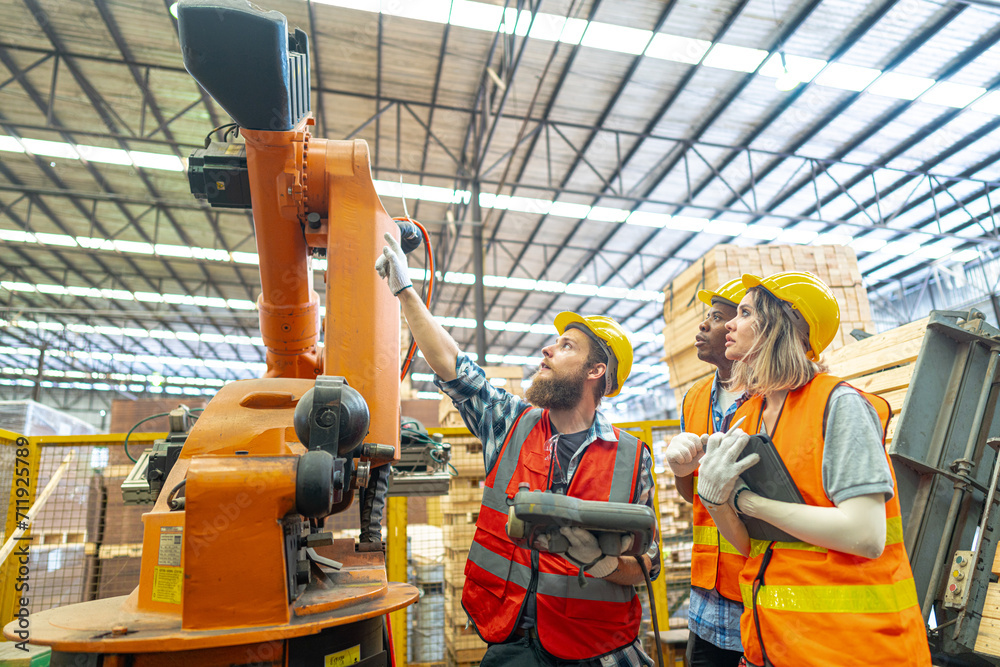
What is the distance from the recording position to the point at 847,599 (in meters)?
1.46

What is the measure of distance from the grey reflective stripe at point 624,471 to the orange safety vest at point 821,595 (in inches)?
22.3

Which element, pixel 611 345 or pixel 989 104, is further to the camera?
pixel 989 104

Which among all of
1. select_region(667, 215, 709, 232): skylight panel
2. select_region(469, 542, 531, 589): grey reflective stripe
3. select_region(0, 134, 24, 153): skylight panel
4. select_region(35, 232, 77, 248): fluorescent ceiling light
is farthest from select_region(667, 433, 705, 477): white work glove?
select_region(35, 232, 77, 248): fluorescent ceiling light

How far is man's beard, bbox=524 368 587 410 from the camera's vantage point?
253 centimetres

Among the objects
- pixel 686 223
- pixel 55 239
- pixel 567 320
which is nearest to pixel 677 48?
pixel 686 223

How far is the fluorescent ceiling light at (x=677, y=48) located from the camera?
938 centimetres

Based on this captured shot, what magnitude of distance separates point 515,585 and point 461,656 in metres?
2.68

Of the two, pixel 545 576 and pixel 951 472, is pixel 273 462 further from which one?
pixel 951 472

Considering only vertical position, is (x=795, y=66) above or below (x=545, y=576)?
above

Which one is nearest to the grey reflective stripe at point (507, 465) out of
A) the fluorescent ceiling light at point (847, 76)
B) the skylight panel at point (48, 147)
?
the fluorescent ceiling light at point (847, 76)

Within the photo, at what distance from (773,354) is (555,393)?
947 mm

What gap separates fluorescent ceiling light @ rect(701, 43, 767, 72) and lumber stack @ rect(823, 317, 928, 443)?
274 inches

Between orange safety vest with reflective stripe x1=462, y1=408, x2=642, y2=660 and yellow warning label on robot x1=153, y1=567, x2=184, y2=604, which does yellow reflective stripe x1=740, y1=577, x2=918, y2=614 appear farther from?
yellow warning label on robot x1=153, y1=567, x2=184, y2=604

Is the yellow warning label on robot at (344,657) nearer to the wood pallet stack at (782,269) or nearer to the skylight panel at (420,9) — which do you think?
the wood pallet stack at (782,269)
